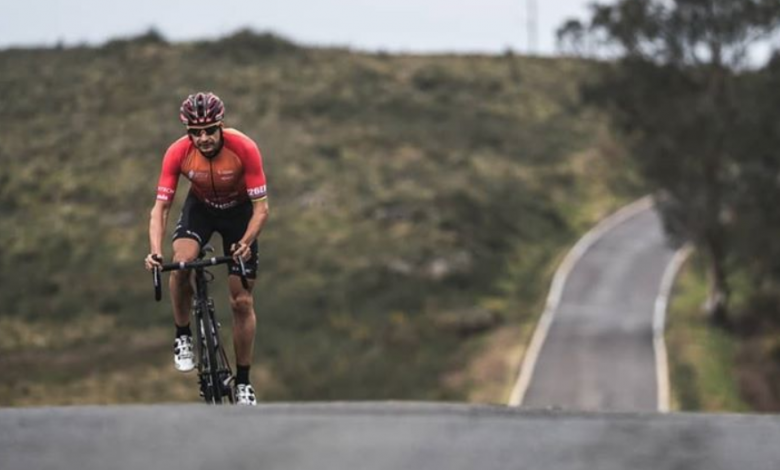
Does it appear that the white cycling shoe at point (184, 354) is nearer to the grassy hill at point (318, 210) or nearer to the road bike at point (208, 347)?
the road bike at point (208, 347)

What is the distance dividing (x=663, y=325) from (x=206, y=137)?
4651 centimetres

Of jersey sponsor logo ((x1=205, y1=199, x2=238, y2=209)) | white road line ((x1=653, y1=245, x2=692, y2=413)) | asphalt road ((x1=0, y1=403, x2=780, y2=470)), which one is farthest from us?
white road line ((x1=653, y1=245, x2=692, y2=413))

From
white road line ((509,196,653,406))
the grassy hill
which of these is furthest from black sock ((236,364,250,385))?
the grassy hill

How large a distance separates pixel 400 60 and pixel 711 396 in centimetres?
6226

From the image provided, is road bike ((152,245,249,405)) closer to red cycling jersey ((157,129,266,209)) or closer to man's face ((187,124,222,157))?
red cycling jersey ((157,129,266,209))

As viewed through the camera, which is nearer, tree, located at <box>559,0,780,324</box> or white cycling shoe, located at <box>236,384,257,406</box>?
white cycling shoe, located at <box>236,384,257,406</box>

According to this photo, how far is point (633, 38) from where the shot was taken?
172ft

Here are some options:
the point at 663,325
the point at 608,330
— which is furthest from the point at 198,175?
the point at 663,325

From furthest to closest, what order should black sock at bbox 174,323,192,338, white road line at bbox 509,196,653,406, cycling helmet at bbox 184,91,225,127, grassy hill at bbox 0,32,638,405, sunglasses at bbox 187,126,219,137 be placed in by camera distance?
white road line at bbox 509,196,653,406 < grassy hill at bbox 0,32,638,405 < black sock at bbox 174,323,192,338 < sunglasses at bbox 187,126,219,137 < cycling helmet at bbox 184,91,225,127

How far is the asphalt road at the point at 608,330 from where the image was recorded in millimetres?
44656

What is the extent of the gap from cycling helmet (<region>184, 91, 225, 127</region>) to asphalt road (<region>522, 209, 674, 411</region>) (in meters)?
30.3

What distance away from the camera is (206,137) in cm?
966

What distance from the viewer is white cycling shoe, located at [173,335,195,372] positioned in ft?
34.0

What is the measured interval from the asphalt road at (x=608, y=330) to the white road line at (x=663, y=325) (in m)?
0.23
